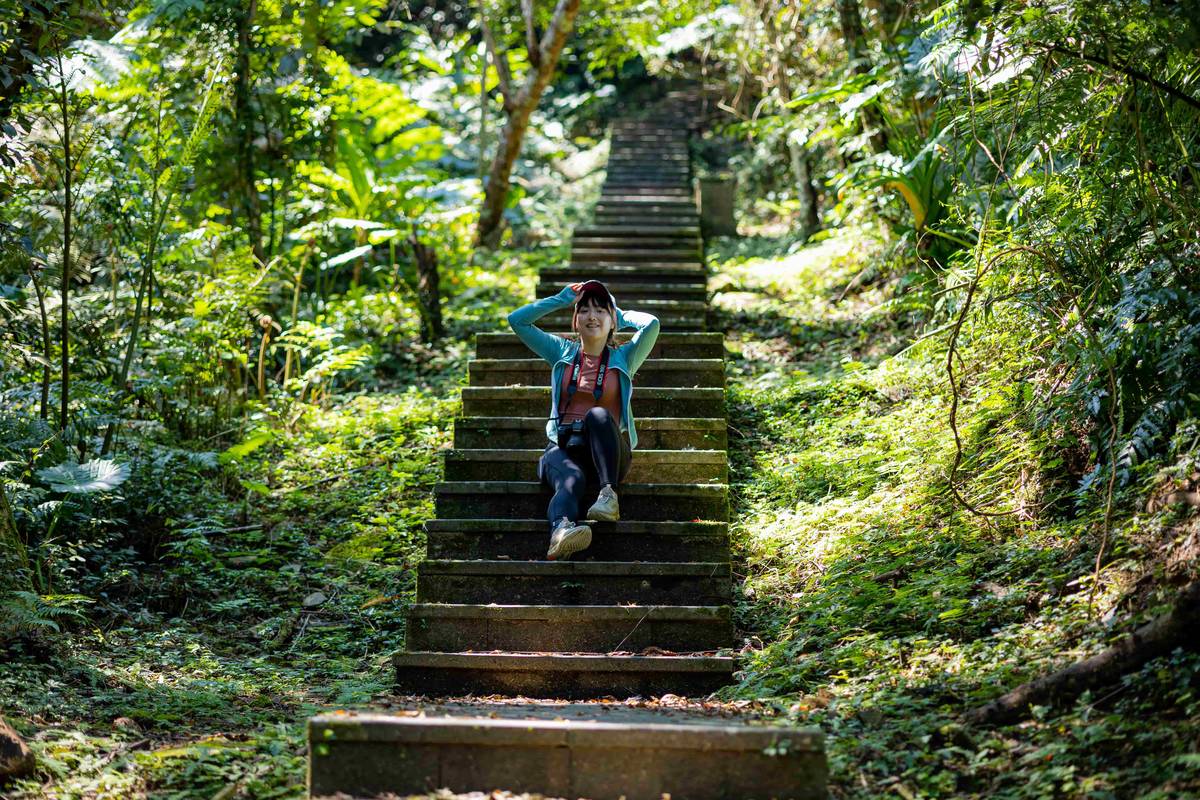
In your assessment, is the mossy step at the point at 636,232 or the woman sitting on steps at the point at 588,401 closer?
the woman sitting on steps at the point at 588,401

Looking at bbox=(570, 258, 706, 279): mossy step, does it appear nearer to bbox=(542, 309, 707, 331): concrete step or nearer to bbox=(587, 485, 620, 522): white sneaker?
bbox=(542, 309, 707, 331): concrete step

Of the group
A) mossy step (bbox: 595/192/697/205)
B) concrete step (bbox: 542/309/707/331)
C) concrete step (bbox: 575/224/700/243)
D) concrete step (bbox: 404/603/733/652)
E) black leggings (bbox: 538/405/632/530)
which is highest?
mossy step (bbox: 595/192/697/205)

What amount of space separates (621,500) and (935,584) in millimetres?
1684

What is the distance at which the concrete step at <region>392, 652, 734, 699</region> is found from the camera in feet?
14.8

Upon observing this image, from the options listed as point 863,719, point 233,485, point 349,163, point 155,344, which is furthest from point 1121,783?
point 349,163

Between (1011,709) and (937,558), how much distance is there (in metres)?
1.35

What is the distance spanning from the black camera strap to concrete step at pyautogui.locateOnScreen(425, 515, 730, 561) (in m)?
0.61

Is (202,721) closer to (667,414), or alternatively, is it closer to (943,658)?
(943,658)

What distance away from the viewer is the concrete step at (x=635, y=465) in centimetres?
574

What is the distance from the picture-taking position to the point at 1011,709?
340cm

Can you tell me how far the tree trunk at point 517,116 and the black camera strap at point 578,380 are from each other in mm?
5371

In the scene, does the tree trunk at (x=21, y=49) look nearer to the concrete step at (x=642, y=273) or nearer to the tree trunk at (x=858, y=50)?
the concrete step at (x=642, y=273)

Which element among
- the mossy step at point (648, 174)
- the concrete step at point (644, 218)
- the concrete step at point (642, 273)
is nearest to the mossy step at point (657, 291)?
the concrete step at point (642, 273)

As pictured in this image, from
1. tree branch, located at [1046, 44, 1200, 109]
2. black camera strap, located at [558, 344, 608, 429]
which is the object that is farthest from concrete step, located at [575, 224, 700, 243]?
tree branch, located at [1046, 44, 1200, 109]
